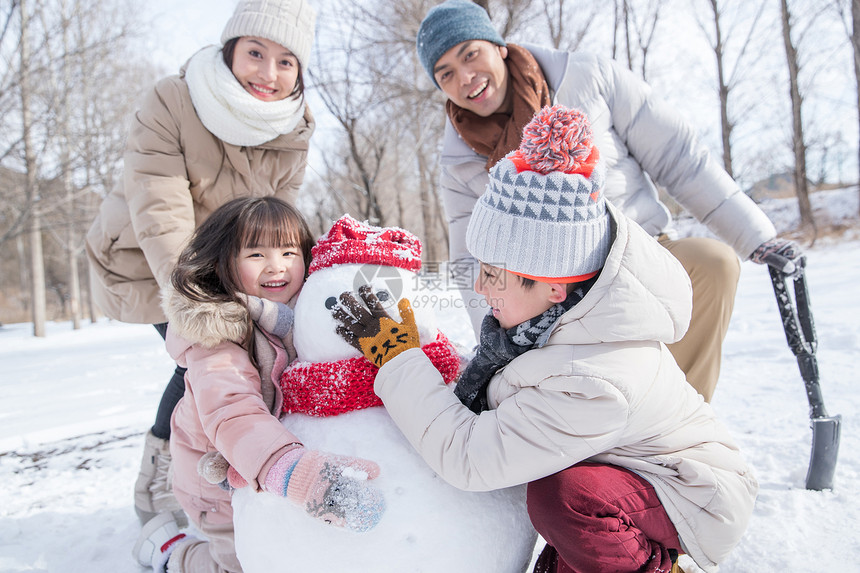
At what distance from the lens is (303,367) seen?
130 cm

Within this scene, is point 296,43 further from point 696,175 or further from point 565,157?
point 696,175

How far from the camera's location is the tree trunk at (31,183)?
6603 mm

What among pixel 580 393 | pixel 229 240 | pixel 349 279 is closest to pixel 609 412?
pixel 580 393

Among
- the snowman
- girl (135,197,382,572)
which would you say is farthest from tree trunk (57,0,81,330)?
the snowman

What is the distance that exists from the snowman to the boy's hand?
0.08 ft

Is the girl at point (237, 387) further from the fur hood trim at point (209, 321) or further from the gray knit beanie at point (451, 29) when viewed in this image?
the gray knit beanie at point (451, 29)

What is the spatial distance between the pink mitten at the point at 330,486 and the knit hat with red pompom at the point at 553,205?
575 millimetres

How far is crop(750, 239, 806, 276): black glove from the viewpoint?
1783 millimetres

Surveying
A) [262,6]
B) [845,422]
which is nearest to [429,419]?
[262,6]

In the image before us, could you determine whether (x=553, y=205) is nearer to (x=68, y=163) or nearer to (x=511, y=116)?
(x=511, y=116)

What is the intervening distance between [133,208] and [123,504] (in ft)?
4.15

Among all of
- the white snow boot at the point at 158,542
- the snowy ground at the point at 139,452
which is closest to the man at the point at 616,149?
the snowy ground at the point at 139,452

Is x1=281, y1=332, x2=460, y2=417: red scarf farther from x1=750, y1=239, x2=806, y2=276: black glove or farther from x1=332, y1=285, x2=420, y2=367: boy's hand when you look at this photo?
x1=750, y1=239, x2=806, y2=276: black glove

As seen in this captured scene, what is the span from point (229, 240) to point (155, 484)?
42.3 inches
